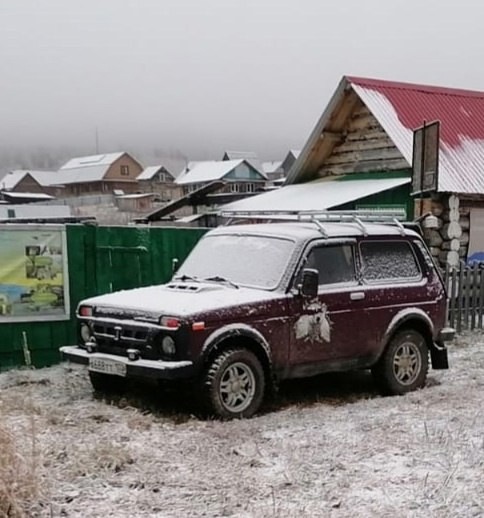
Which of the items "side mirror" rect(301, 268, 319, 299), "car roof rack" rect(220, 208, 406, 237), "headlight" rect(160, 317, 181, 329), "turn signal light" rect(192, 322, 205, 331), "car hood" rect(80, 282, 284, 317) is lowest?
"turn signal light" rect(192, 322, 205, 331)

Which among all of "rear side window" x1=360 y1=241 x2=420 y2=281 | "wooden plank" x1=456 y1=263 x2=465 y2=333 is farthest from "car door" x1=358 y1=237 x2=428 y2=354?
"wooden plank" x1=456 y1=263 x2=465 y2=333

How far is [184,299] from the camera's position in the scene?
21.8 ft

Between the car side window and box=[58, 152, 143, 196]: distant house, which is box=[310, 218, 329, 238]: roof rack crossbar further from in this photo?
box=[58, 152, 143, 196]: distant house

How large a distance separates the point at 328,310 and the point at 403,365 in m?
1.32

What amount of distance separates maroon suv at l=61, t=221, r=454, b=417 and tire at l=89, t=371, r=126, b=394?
0.05 ft

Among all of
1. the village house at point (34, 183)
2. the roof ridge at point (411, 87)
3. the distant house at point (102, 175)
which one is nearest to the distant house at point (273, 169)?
the distant house at point (102, 175)

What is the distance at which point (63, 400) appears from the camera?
7.10 metres

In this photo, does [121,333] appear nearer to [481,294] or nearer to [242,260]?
[242,260]

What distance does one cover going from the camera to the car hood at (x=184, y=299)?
21.1 feet

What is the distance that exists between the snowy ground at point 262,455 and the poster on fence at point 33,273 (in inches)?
48.7

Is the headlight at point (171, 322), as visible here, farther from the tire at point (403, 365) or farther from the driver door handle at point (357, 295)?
the tire at point (403, 365)

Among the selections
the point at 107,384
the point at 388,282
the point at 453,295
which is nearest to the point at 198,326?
the point at 107,384

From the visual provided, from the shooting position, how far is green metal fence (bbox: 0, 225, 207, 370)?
863 centimetres

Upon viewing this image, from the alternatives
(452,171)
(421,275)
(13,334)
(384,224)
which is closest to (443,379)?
(421,275)
